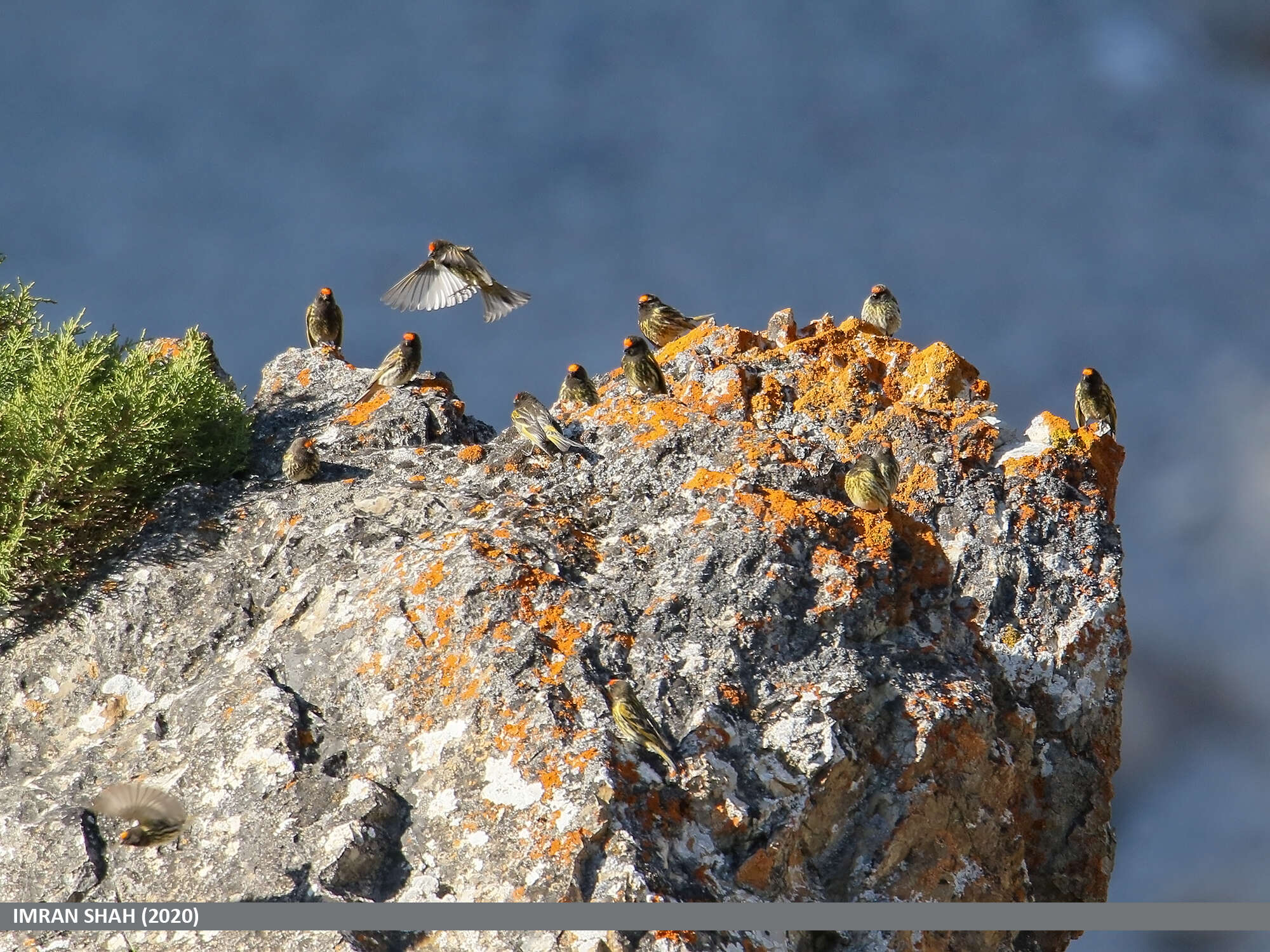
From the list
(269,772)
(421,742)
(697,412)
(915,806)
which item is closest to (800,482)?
(697,412)

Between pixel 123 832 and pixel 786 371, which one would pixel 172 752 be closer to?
pixel 123 832

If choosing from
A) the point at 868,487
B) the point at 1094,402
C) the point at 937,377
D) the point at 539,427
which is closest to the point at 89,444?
the point at 539,427

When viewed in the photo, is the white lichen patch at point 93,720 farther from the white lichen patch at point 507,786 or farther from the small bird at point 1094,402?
the small bird at point 1094,402

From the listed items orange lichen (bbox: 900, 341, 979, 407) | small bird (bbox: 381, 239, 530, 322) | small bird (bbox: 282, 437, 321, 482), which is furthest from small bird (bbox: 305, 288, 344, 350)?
orange lichen (bbox: 900, 341, 979, 407)

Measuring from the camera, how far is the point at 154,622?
7.15 meters

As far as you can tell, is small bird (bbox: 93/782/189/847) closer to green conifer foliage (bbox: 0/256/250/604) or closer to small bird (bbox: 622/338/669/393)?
green conifer foliage (bbox: 0/256/250/604)

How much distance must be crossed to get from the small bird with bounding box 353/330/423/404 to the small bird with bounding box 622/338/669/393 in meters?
1.61

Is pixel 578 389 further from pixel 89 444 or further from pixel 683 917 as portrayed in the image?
pixel 683 917

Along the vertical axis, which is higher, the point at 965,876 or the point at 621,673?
the point at 621,673

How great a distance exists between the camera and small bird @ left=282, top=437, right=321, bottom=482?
803 cm

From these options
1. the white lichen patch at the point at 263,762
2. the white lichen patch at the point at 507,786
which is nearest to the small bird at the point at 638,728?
the white lichen patch at the point at 507,786

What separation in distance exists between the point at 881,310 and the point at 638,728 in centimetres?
688

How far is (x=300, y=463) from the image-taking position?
316 inches

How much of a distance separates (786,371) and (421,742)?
154 inches
